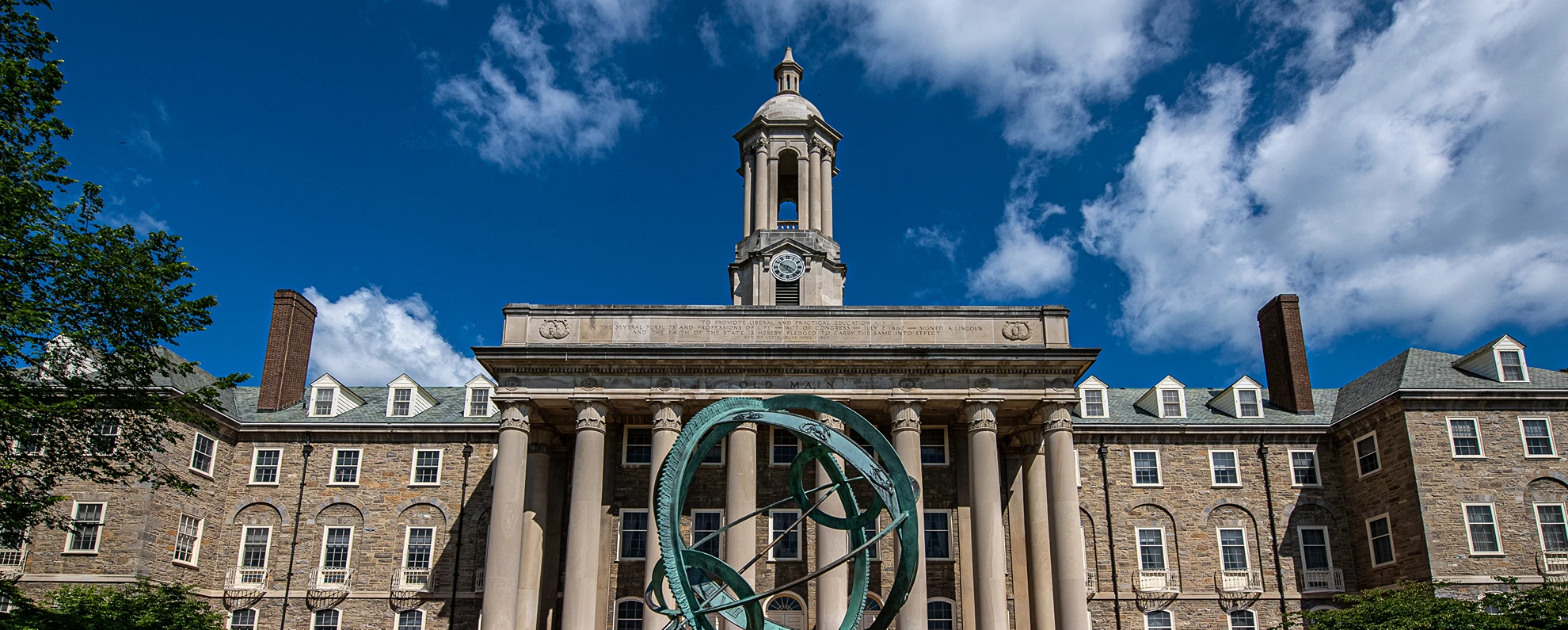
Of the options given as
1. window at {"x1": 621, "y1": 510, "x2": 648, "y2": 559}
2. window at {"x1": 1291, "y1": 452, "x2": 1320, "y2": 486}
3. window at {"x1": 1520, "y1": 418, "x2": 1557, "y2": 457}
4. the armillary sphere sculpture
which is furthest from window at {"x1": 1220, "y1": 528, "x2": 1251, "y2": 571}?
the armillary sphere sculpture

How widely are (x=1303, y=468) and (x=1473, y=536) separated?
22.4ft

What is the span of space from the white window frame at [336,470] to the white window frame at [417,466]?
0.12m

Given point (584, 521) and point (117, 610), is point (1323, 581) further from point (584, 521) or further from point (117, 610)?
point (117, 610)

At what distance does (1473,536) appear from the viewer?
37.7m

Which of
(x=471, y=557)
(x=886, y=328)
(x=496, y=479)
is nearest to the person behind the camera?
(x=496, y=479)

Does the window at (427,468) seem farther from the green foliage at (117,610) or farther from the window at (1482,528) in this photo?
the window at (1482,528)

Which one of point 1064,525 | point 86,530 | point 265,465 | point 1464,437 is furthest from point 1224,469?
point 86,530

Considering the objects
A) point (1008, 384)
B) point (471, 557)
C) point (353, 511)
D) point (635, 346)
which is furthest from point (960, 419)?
point (353, 511)

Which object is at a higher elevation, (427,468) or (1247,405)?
(1247,405)

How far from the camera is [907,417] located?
35688 mm

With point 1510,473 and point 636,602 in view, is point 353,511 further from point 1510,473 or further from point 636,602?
point 1510,473

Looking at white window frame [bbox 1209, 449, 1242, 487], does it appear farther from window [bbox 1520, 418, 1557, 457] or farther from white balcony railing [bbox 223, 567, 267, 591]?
white balcony railing [bbox 223, 567, 267, 591]

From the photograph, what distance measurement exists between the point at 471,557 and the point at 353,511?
205 inches

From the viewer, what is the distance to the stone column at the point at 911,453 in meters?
33.2
